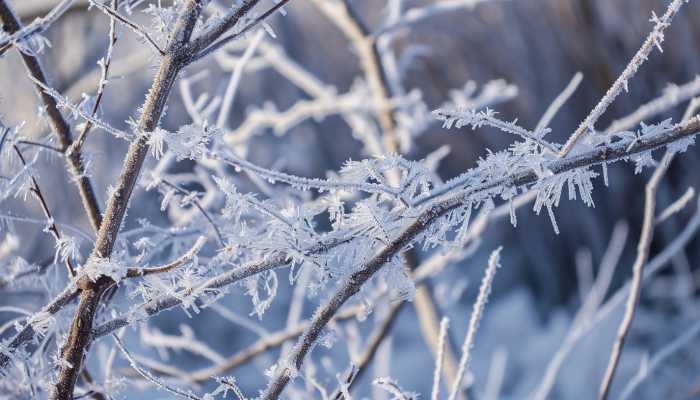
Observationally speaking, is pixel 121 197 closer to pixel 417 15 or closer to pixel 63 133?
pixel 63 133

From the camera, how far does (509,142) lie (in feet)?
16.9

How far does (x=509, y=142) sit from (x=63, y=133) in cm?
458

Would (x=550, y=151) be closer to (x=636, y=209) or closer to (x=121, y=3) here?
(x=121, y=3)

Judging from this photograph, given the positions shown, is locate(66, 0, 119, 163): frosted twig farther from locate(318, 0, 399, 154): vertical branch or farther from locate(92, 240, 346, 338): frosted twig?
locate(318, 0, 399, 154): vertical branch

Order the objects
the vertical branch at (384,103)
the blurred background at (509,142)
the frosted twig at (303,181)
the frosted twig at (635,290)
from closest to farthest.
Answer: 1. the frosted twig at (303,181)
2. the frosted twig at (635,290)
3. the vertical branch at (384,103)
4. the blurred background at (509,142)

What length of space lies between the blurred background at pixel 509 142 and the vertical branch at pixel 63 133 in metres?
2.97

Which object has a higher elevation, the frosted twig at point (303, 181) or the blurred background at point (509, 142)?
the blurred background at point (509, 142)

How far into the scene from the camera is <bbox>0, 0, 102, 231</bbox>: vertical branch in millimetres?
778

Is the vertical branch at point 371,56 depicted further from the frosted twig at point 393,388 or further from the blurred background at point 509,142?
the blurred background at point 509,142

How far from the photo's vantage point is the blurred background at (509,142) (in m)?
4.46

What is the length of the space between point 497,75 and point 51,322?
6038 mm

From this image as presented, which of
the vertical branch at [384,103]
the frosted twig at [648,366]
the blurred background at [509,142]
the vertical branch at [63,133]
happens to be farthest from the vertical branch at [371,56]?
the blurred background at [509,142]

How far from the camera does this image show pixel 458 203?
27.5 inches

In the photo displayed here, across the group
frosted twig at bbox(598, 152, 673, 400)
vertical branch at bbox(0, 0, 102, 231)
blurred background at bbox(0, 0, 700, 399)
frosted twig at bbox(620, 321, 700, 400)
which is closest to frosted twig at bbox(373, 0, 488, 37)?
frosted twig at bbox(598, 152, 673, 400)
